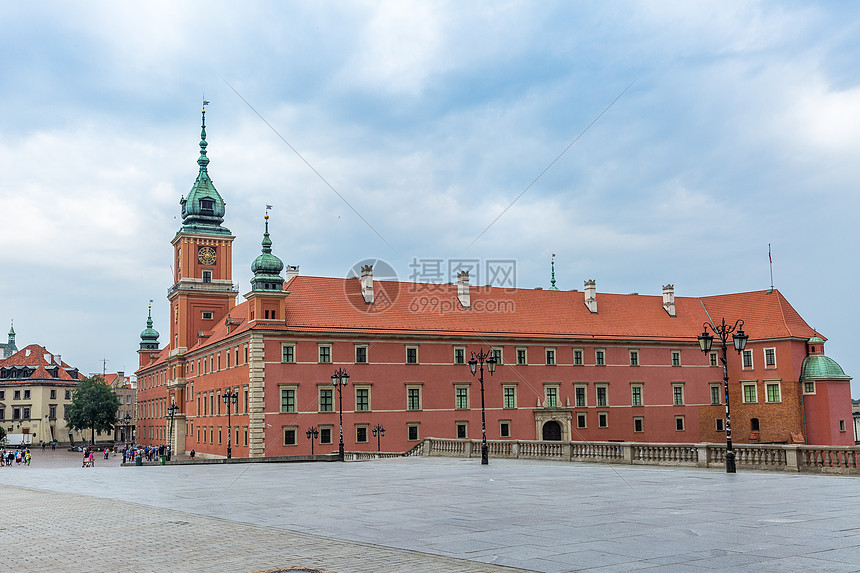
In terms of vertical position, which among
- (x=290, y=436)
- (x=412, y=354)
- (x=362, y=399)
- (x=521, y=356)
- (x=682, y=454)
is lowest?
(x=290, y=436)

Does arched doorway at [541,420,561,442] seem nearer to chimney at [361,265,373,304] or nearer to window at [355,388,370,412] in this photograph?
window at [355,388,370,412]

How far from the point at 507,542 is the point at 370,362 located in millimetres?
45510

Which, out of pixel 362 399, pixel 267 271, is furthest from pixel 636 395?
pixel 267 271

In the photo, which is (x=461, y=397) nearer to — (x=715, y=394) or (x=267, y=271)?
(x=267, y=271)

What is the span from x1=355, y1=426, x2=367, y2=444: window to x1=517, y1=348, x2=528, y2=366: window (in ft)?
46.8

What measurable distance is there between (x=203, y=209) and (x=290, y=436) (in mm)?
32035

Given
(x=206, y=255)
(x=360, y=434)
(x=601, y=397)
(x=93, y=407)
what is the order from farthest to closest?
1. (x=93, y=407)
2. (x=206, y=255)
3. (x=601, y=397)
4. (x=360, y=434)

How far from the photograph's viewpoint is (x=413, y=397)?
58875 millimetres

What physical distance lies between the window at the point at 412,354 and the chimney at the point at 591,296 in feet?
61.4

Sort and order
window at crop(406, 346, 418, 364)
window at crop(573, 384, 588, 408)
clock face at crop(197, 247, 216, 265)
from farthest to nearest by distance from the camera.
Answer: clock face at crop(197, 247, 216, 265), window at crop(573, 384, 588, 408), window at crop(406, 346, 418, 364)

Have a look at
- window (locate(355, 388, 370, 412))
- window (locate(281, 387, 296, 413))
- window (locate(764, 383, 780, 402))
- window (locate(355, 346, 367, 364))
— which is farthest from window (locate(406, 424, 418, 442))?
window (locate(764, 383, 780, 402))

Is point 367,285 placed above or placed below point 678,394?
above

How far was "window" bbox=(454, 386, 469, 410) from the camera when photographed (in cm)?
6041

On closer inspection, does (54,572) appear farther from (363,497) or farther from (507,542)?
(363,497)
